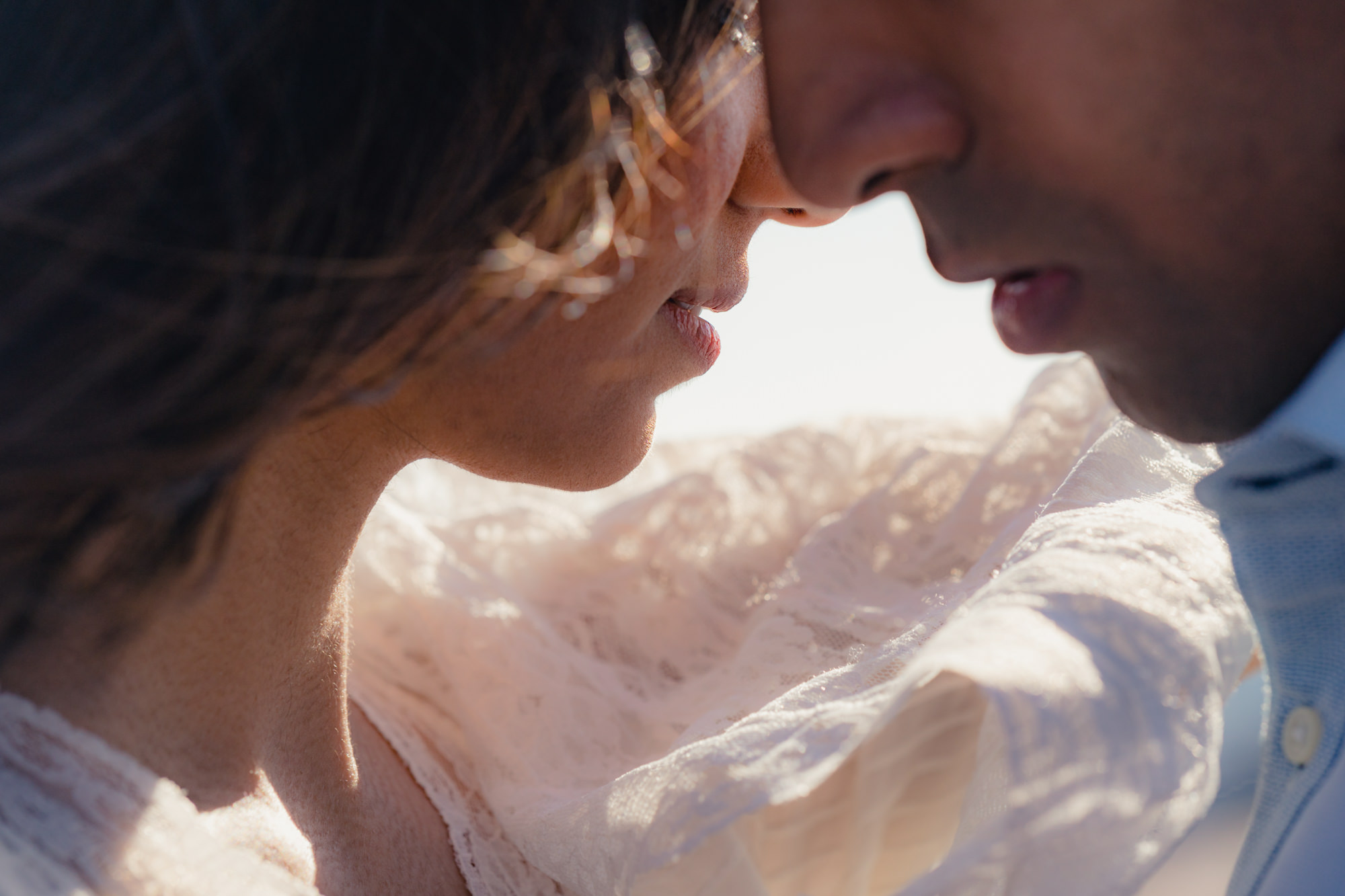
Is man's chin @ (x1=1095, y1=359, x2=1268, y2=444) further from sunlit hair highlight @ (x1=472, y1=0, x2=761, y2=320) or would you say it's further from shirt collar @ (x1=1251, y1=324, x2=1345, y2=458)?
sunlit hair highlight @ (x1=472, y1=0, x2=761, y2=320)

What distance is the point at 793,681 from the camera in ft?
3.61

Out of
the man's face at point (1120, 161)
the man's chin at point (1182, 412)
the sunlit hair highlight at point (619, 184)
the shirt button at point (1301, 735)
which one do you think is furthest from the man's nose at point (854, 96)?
the shirt button at point (1301, 735)

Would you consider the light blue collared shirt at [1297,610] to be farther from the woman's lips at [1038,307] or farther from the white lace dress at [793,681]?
the woman's lips at [1038,307]

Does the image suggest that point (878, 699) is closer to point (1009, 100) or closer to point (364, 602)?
point (1009, 100)

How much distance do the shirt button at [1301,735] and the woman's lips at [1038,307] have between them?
328mm

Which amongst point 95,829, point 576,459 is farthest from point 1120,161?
point 95,829

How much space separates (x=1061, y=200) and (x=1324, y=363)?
0.71ft

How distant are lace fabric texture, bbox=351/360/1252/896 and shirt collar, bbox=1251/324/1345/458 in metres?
0.17

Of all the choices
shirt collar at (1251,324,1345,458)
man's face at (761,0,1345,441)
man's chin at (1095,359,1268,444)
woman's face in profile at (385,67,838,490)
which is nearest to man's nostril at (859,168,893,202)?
man's face at (761,0,1345,441)

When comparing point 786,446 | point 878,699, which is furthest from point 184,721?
point 786,446

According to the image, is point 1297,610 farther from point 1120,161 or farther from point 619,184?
point 619,184

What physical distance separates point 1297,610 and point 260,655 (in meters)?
0.94

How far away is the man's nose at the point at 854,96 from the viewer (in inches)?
27.6

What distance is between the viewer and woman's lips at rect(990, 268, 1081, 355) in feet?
2.38
